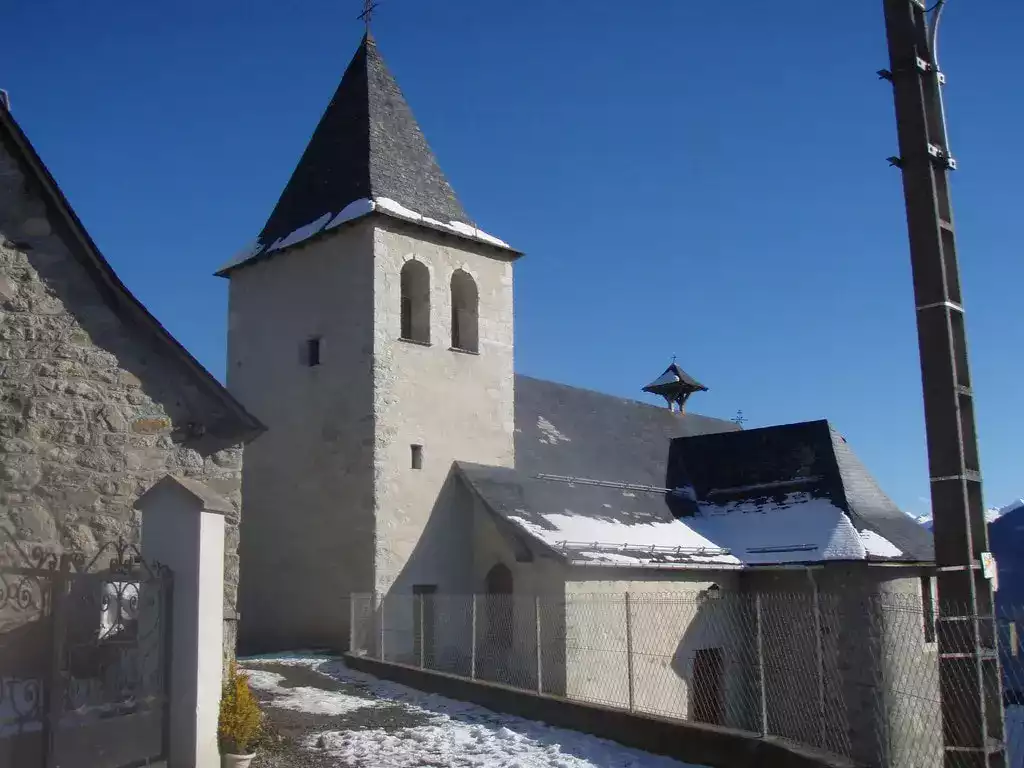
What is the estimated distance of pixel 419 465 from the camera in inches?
759

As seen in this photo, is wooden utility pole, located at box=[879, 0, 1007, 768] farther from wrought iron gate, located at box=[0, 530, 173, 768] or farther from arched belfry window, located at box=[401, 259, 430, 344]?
arched belfry window, located at box=[401, 259, 430, 344]

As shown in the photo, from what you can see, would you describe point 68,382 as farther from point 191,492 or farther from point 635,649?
point 635,649

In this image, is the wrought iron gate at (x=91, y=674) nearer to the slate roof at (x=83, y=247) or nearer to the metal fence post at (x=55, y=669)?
the metal fence post at (x=55, y=669)

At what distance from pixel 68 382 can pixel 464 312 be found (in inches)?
461

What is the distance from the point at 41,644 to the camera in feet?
26.7

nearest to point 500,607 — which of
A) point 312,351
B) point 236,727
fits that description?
point 312,351

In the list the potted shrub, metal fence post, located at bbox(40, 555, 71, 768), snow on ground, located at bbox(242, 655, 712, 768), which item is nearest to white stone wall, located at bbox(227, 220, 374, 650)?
snow on ground, located at bbox(242, 655, 712, 768)

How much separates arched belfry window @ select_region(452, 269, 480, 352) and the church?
4cm

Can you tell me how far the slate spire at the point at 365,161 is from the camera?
20.4 metres

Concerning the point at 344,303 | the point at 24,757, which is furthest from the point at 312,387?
the point at 24,757

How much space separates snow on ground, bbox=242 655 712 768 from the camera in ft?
30.3

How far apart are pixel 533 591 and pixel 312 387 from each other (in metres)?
6.07

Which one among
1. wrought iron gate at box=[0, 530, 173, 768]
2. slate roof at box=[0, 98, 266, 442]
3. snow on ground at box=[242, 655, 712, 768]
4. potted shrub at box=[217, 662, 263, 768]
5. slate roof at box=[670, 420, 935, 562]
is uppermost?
slate roof at box=[0, 98, 266, 442]

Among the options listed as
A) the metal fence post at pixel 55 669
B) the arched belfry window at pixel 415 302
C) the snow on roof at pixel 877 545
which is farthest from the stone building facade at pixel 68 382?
the snow on roof at pixel 877 545
